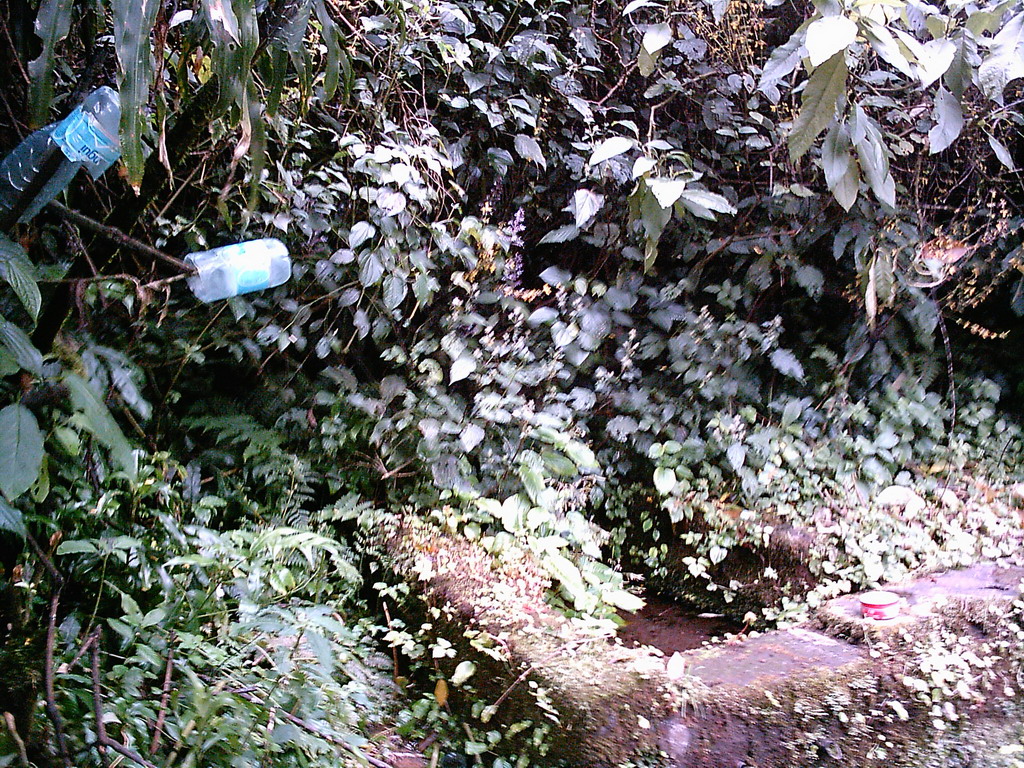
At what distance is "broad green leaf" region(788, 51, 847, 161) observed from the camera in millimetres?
2064

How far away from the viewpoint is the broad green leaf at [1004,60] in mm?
2223

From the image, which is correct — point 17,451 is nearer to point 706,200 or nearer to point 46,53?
point 46,53

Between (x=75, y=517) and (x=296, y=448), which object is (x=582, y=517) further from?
(x=75, y=517)

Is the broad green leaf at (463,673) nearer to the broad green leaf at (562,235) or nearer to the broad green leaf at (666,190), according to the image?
the broad green leaf at (666,190)

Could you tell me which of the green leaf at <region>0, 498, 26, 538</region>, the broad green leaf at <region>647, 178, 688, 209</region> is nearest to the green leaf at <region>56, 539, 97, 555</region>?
the green leaf at <region>0, 498, 26, 538</region>

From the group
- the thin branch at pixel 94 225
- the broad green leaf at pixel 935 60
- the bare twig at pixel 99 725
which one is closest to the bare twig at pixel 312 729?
the bare twig at pixel 99 725

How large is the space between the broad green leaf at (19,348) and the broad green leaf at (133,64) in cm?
29

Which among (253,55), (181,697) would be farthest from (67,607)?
(253,55)

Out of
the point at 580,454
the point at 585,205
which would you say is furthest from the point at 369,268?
the point at 580,454

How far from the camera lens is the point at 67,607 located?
170cm

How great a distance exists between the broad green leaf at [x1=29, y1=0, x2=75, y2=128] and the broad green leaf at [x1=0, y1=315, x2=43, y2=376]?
347 mm

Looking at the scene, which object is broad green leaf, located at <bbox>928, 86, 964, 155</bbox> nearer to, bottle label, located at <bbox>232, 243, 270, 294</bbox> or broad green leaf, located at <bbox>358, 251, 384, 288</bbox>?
broad green leaf, located at <bbox>358, 251, 384, 288</bbox>

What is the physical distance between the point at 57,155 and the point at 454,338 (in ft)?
5.04

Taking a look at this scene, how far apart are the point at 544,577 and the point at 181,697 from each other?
3.97 ft
